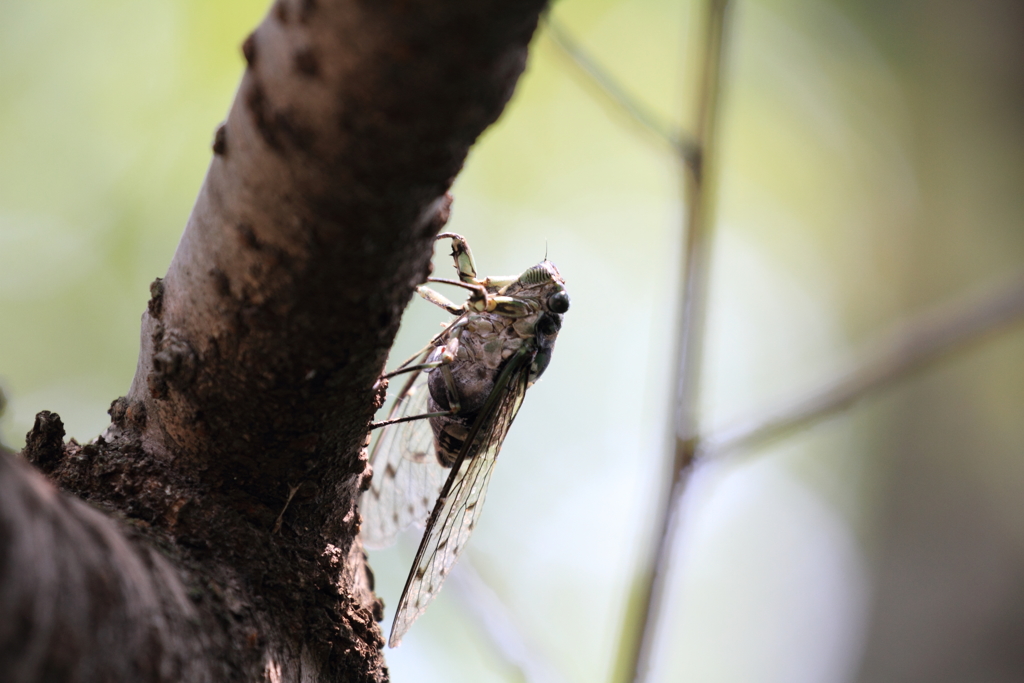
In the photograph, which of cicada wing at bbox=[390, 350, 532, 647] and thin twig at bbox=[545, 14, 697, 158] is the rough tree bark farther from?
thin twig at bbox=[545, 14, 697, 158]

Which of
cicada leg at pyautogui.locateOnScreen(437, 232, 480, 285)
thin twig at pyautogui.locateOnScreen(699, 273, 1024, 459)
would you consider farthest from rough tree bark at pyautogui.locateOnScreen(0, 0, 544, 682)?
thin twig at pyautogui.locateOnScreen(699, 273, 1024, 459)

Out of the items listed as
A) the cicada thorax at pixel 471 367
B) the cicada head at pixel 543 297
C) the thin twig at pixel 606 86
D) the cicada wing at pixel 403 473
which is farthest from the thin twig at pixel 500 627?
the thin twig at pixel 606 86

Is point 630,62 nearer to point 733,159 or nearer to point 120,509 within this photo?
point 733,159

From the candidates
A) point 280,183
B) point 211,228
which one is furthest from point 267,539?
point 280,183

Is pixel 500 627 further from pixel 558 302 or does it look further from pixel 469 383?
pixel 558 302

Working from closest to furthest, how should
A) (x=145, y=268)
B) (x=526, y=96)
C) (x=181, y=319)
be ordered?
(x=181, y=319)
(x=145, y=268)
(x=526, y=96)

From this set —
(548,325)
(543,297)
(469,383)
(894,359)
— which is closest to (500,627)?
(469,383)
